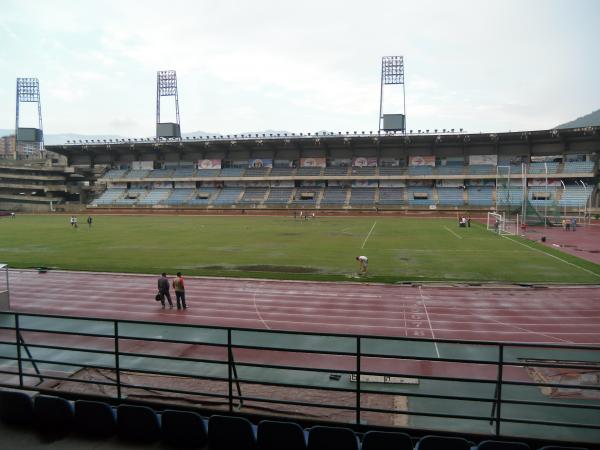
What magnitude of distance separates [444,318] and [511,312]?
2.29m

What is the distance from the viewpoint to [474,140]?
2621 inches

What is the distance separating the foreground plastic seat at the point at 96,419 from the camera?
189 inches

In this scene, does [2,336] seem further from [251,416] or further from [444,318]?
[444,318]

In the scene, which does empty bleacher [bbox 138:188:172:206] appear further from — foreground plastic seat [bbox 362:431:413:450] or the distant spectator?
foreground plastic seat [bbox 362:431:413:450]

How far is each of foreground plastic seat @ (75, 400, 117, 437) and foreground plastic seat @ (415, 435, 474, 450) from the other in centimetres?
315

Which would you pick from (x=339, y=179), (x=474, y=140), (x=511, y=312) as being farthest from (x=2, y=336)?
(x=474, y=140)

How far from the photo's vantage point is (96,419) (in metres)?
4.81

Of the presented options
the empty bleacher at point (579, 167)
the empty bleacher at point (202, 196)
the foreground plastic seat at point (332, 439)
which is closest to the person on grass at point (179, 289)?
the foreground plastic seat at point (332, 439)

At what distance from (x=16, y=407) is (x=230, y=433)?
2.53 metres

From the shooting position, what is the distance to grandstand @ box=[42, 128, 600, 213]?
6200 cm

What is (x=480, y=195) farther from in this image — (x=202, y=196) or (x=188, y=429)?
(x=188, y=429)

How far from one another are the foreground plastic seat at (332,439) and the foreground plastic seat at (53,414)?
8.84 ft

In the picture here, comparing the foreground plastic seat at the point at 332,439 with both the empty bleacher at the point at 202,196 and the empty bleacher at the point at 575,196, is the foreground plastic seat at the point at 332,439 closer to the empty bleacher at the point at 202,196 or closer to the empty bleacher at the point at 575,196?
the empty bleacher at the point at 575,196

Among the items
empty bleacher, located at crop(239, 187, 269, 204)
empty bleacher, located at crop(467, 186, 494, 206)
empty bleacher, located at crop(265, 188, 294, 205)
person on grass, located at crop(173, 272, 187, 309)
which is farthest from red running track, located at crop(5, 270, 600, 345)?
empty bleacher, located at crop(239, 187, 269, 204)
